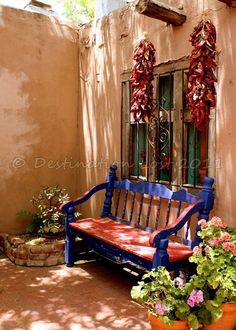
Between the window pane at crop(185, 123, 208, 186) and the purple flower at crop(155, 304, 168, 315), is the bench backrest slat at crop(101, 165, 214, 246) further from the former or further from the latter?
the purple flower at crop(155, 304, 168, 315)

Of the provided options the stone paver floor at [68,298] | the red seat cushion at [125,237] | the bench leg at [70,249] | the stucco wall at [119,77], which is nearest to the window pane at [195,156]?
the stucco wall at [119,77]

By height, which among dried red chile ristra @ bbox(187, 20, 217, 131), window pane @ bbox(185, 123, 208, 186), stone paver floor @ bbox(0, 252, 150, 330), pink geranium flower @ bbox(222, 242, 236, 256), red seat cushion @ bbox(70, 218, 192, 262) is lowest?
stone paver floor @ bbox(0, 252, 150, 330)

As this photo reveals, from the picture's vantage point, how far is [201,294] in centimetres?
249

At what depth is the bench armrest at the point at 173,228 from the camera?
308 centimetres

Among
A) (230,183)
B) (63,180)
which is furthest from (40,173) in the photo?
(230,183)

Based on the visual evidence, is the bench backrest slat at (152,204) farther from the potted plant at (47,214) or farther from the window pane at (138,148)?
the potted plant at (47,214)

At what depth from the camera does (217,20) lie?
3455 mm

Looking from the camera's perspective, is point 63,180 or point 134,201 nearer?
point 134,201

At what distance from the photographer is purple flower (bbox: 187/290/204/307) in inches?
97.6

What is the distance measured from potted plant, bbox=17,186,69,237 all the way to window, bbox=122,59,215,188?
131cm

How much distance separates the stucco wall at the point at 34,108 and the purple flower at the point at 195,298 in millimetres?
3405

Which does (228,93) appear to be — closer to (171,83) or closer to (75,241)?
(171,83)

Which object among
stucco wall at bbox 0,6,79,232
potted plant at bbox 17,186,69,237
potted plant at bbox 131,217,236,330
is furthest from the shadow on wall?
stucco wall at bbox 0,6,79,232

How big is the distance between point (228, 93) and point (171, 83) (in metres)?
0.78
